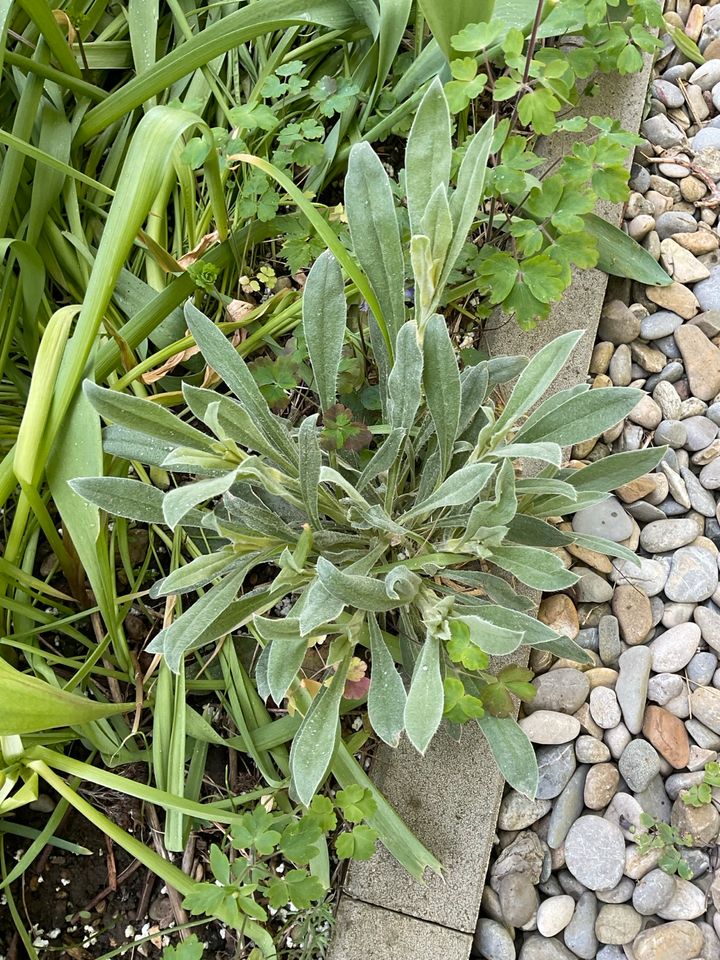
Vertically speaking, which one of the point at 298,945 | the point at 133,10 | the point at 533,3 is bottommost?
the point at 298,945

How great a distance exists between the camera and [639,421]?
64.6 inches

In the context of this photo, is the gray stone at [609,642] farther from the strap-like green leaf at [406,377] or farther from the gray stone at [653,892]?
the strap-like green leaf at [406,377]

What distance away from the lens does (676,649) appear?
1479 mm

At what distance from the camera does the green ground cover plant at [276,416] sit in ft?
3.42

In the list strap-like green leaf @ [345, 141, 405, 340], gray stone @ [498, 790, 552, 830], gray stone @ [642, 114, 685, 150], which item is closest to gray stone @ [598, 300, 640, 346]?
gray stone @ [642, 114, 685, 150]

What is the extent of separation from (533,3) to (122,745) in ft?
5.04

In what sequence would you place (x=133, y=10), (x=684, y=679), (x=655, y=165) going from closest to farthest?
(x=684, y=679) < (x=133, y=10) < (x=655, y=165)

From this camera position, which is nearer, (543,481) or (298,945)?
(543,481)

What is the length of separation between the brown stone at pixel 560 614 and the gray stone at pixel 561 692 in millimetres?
77

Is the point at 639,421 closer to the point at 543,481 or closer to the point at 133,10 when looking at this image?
the point at 543,481

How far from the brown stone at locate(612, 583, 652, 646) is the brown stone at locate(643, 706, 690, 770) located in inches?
5.2

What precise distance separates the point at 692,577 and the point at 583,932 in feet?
2.10

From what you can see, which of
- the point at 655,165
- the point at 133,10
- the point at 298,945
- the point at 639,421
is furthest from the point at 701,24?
the point at 298,945

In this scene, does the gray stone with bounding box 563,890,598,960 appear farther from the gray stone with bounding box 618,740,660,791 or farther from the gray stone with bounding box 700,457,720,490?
the gray stone with bounding box 700,457,720,490
